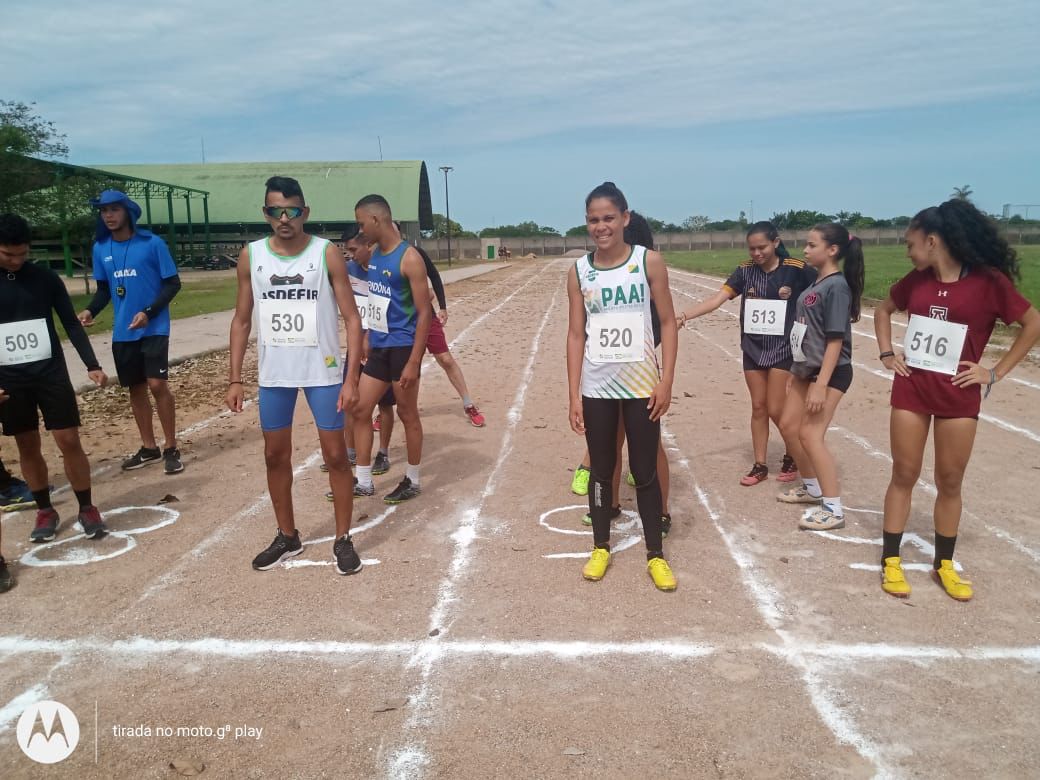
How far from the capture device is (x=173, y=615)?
12.4 feet

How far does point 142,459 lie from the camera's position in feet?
21.1

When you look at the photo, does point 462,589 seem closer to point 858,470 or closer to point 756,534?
point 756,534

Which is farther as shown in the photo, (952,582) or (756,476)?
(756,476)

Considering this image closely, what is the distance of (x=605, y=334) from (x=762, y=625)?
1.70 metres

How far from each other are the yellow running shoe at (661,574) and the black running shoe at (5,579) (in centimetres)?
367

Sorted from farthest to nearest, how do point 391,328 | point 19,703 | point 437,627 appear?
point 391,328 → point 437,627 → point 19,703

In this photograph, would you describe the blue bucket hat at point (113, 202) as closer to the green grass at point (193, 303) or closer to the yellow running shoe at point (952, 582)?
the yellow running shoe at point (952, 582)

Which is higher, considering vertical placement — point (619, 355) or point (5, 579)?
point (619, 355)

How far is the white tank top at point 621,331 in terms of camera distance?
12.9ft

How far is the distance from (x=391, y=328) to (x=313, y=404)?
1303 mm

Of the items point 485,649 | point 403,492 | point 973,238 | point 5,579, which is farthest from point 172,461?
point 973,238

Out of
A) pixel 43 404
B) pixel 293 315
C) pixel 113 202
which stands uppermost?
pixel 113 202

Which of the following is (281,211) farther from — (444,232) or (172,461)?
(444,232)

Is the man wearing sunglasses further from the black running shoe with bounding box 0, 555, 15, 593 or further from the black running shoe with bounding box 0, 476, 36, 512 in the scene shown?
the black running shoe with bounding box 0, 476, 36, 512
